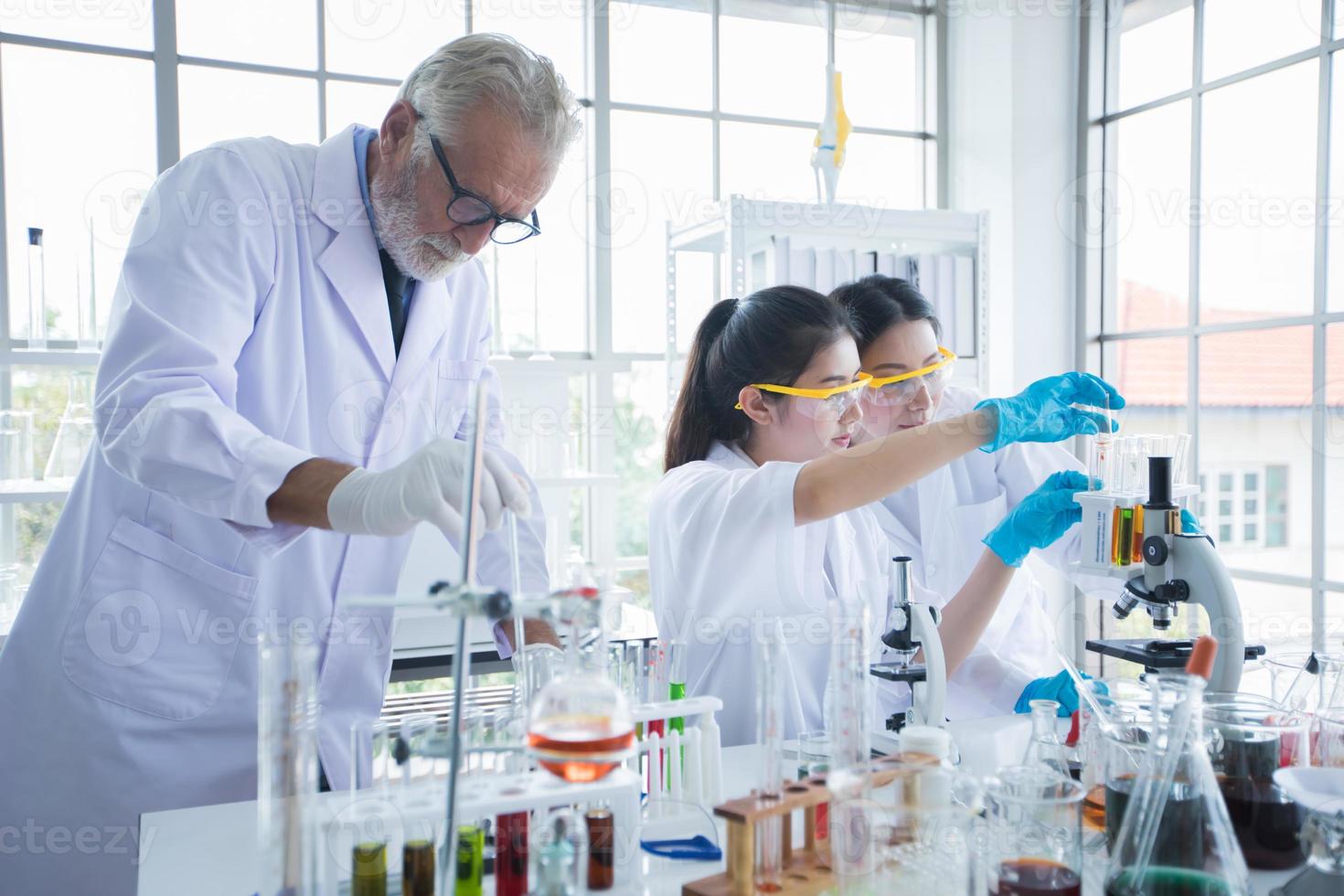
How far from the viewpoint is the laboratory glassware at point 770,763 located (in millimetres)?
→ 1064

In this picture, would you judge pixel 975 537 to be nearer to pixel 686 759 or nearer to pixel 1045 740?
pixel 1045 740

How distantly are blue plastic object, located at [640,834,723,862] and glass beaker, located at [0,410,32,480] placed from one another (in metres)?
2.77

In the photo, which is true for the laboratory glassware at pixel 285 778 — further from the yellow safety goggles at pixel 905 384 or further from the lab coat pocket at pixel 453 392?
the yellow safety goggles at pixel 905 384

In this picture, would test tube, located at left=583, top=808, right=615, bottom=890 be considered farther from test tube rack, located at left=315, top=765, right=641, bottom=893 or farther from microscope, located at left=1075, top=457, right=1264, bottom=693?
microscope, located at left=1075, top=457, right=1264, bottom=693

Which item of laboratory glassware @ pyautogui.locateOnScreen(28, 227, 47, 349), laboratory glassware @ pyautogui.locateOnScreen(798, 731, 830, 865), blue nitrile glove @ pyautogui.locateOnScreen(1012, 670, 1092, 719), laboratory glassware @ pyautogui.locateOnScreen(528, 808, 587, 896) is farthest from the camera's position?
laboratory glassware @ pyautogui.locateOnScreen(28, 227, 47, 349)

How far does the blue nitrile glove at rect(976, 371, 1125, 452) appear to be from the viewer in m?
1.82

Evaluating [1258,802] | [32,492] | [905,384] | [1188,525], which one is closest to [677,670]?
[1258,802]

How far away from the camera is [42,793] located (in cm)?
159

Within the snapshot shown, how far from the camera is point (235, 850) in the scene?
124cm

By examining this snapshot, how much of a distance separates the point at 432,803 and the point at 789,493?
970mm

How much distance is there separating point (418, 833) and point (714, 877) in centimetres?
31

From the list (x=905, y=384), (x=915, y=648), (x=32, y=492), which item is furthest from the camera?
(x=32, y=492)

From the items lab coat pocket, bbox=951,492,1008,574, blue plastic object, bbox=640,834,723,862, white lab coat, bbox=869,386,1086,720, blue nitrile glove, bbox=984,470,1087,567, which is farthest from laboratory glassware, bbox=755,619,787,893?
lab coat pocket, bbox=951,492,1008,574

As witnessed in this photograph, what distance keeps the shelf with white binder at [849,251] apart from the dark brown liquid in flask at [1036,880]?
91.8 inches
